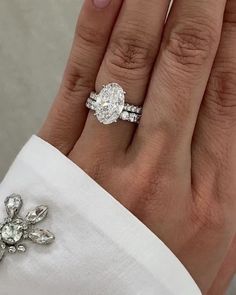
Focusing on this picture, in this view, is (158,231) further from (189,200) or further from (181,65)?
(181,65)

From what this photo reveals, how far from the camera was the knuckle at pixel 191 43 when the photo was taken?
526 mm

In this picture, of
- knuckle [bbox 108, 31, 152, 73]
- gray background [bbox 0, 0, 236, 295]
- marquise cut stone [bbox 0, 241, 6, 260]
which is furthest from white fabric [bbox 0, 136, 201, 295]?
gray background [bbox 0, 0, 236, 295]

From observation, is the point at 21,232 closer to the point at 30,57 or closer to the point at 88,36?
the point at 88,36

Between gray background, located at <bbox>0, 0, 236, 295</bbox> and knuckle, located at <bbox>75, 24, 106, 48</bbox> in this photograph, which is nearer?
knuckle, located at <bbox>75, 24, 106, 48</bbox>

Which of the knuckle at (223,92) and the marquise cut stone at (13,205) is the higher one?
the knuckle at (223,92)

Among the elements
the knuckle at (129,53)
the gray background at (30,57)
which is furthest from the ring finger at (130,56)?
the gray background at (30,57)

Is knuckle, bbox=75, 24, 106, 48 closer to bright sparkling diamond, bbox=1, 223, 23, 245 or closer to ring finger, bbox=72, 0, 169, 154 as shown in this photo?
ring finger, bbox=72, 0, 169, 154

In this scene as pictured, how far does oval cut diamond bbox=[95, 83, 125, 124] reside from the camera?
52 cm

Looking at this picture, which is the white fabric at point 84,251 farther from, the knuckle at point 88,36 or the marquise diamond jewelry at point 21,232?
the knuckle at point 88,36

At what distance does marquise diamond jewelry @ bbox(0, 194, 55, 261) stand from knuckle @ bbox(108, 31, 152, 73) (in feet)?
0.49

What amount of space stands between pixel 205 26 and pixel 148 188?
0.53 ft

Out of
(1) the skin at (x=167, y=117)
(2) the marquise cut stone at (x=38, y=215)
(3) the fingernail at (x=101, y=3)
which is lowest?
(2) the marquise cut stone at (x=38, y=215)

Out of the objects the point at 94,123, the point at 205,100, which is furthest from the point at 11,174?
the point at 205,100

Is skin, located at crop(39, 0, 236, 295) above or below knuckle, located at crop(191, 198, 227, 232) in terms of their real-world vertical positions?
above
